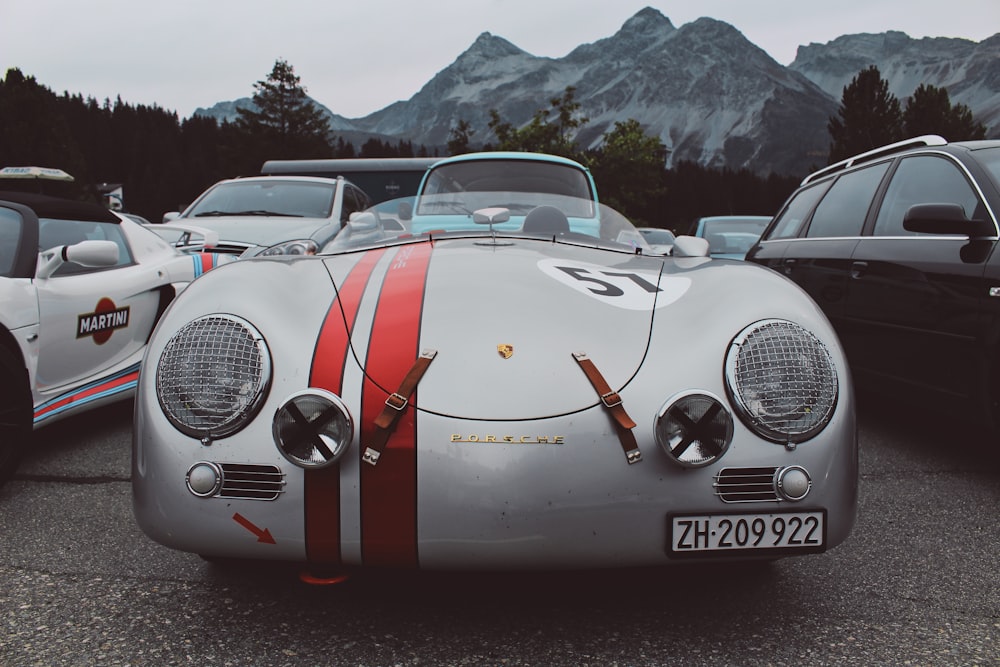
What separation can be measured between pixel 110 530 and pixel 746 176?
9857 cm

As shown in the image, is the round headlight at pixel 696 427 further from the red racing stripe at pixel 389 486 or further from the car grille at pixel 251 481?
the car grille at pixel 251 481

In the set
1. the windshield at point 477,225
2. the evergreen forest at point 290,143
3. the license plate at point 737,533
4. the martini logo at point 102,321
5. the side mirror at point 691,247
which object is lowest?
the license plate at point 737,533

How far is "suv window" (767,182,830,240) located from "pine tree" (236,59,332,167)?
193 feet

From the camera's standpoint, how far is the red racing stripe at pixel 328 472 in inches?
70.1

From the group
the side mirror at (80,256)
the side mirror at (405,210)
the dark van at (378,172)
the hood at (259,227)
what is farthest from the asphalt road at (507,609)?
the dark van at (378,172)

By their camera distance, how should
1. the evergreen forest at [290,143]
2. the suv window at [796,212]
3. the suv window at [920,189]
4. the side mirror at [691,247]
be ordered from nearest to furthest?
the side mirror at [691,247]
the suv window at [920,189]
the suv window at [796,212]
the evergreen forest at [290,143]

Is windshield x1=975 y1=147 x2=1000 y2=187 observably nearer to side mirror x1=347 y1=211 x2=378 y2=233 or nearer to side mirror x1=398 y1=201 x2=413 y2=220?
side mirror x1=398 y1=201 x2=413 y2=220

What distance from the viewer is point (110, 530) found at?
8.91 feet

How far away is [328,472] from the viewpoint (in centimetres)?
179

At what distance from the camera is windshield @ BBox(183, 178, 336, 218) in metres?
6.89

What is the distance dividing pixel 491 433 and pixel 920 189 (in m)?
3.16

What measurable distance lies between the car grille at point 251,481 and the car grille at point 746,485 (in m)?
0.98

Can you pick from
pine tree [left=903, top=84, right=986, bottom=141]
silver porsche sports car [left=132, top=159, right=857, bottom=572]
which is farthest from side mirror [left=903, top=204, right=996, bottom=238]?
pine tree [left=903, top=84, right=986, bottom=141]

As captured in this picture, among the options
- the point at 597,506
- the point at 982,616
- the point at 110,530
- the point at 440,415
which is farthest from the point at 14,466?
the point at 982,616
